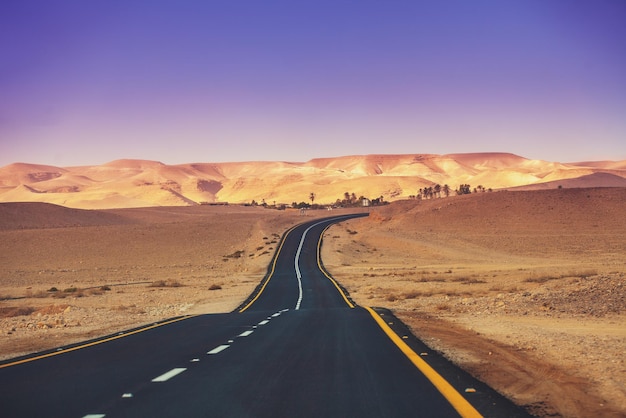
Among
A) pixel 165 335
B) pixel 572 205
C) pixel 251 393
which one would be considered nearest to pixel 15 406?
pixel 251 393

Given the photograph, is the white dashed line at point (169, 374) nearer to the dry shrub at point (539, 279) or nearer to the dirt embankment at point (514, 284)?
the dirt embankment at point (514, 284)

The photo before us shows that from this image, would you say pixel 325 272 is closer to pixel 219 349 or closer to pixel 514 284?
pixel 514 284

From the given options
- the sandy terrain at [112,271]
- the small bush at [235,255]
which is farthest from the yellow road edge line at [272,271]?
the small bush at [235,255]

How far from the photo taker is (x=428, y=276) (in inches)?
1999

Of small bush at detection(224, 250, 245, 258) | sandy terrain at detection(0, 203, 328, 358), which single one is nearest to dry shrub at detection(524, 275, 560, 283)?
sandy terrain at detection(0, 203, 328, 358)

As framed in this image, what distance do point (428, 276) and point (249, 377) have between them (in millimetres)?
42315

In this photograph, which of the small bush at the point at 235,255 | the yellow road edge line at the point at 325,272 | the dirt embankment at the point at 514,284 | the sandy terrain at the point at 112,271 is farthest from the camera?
the small bush at the point at 235,255

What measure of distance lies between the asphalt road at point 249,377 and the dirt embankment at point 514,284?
3.07 feet

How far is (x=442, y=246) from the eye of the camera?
83.4 m

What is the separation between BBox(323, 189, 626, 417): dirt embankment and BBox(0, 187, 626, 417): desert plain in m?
Answer: 0.07

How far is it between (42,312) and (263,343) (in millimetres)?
20404

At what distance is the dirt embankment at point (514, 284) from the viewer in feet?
33.3

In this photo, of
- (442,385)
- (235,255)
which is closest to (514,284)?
(442,385)

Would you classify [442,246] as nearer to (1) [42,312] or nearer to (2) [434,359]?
(1) [42,312]
